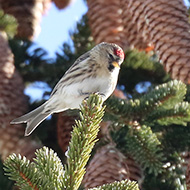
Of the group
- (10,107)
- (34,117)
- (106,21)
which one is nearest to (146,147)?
(34,117)

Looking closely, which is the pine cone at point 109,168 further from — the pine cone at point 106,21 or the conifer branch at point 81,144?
the pine cone at point 106,21

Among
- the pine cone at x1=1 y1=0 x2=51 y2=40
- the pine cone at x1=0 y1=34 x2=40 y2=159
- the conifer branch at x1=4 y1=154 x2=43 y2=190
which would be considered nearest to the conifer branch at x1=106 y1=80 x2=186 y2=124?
the pine cone at x1=0 y1=34 x2=40 y2=159

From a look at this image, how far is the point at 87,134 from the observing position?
1.25 metres

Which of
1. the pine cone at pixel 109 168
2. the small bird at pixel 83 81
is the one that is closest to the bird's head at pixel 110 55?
the small bird at pixel 83 81

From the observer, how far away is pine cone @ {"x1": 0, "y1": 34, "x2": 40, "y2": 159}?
228cm

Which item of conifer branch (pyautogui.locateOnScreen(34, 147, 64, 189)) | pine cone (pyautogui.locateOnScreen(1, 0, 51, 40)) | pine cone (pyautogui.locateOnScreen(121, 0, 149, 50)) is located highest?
pine cone (pyautogui.locateOnScreen(1, 0, 51, 40))

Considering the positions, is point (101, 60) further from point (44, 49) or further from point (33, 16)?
point (33, 16)

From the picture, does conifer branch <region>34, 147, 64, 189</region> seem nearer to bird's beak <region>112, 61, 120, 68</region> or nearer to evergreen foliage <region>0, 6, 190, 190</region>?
evergreen foliage <region>0, 6, 190, 190</region>

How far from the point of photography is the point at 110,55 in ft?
7.51

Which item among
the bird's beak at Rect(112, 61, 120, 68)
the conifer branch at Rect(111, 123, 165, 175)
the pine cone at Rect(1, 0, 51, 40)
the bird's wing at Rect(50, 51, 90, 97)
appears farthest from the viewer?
the pine cone at Rect(1, 0, 51, 40)

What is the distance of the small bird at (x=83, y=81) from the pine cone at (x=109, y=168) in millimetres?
356

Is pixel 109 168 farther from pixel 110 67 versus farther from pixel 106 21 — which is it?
pixel 106 21

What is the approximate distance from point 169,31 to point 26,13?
1365 millimetres

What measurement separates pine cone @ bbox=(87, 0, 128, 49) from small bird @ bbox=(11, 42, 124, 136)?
0.34 m
